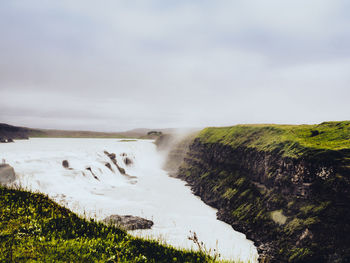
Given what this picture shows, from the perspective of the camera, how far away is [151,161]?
9431 centimetres

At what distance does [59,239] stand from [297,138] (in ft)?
104

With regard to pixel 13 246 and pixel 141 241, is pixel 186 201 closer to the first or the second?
pixel 141 241

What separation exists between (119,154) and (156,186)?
75.5 feet

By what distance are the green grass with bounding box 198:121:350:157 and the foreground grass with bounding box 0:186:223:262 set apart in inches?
900

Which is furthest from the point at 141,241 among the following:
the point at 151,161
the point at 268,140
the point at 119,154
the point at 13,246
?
the point at 151,161

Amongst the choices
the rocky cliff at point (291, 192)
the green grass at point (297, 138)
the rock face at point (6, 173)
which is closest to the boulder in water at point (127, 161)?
the rocky cliff at point (291, 192)

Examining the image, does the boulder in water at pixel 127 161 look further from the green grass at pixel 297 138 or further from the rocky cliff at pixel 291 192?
the green grass at pixel 297 138

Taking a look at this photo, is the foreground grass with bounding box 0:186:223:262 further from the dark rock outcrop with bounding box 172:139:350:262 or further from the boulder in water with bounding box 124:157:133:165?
the boulder in water with bounding box 124:157:133:165

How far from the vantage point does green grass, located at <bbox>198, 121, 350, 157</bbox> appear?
27.5m

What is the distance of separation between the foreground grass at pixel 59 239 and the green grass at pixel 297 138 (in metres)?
22.9

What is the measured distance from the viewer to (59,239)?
33.2ft

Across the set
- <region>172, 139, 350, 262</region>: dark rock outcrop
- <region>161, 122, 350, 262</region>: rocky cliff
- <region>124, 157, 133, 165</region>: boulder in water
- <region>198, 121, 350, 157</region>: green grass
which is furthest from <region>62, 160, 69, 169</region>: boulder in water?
<region>198, 121, 350, 157</region>: green grass

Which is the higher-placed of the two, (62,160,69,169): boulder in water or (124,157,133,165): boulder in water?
(62,160,69,169): boulder in water

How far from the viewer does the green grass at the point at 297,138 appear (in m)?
27.5
